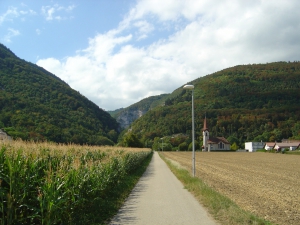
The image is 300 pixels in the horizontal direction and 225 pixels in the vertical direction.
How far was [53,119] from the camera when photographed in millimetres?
43594

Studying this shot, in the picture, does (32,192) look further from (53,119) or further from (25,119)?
(53,119)

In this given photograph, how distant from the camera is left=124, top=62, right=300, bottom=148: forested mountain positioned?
150 metres

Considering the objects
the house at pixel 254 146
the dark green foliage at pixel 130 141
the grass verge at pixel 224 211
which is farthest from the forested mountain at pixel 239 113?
the grass verge at pixel 224 211

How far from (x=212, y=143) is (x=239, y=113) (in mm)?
31427

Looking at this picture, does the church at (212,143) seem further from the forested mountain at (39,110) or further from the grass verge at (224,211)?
the grass verge at (224,211)

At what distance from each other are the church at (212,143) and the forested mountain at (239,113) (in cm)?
844

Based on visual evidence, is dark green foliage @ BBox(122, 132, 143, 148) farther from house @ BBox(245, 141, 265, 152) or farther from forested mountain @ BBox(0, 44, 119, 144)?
house @ BBox(245, 141, 265, 152)

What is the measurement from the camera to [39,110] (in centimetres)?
4519

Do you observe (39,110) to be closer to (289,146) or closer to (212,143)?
(289,146)

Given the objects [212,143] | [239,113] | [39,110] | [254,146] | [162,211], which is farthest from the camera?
[239,113]

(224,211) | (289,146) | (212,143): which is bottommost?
(224,211)

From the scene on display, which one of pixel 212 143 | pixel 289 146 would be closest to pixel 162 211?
pixel 289 146

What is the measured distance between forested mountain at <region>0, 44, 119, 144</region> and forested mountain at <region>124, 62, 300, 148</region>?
262 feet

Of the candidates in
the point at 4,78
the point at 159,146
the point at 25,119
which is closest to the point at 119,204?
the point at 25,119
